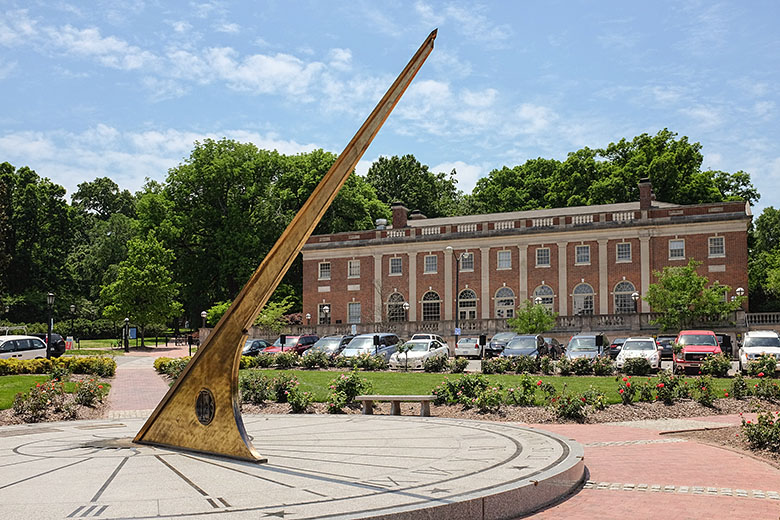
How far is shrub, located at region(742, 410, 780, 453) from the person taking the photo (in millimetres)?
10062

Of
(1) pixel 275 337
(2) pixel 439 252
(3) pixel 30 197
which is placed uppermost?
(3) pixel 30 197

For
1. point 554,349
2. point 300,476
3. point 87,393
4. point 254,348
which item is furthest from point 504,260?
point 300,476

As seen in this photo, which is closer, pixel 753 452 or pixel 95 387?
pixel 753 452

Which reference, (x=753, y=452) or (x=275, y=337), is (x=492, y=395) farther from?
(x=275, y=337)

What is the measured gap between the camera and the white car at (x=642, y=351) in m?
25.0

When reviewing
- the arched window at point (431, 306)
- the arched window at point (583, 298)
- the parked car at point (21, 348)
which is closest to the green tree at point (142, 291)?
the arched window at point (431, 306)

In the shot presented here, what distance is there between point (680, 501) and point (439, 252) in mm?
45482

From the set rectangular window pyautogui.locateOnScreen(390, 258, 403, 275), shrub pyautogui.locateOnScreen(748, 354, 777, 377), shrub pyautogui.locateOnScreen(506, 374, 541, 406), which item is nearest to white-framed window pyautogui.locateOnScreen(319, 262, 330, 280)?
rectangular window pyautogui.locateOnScreen(390, 258, 403, 275)

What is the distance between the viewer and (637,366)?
21562 mm

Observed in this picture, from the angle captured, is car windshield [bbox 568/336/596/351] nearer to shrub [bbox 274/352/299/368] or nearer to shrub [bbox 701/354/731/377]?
shrub [bbox 701/354/731/377]

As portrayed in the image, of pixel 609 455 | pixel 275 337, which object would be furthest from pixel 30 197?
pixel 609 455

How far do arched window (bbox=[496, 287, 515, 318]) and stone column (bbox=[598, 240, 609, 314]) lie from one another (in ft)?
19.9

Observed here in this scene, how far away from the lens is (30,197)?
63.9 meters

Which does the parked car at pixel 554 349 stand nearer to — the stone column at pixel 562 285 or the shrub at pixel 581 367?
the shrub at pixel 581 367
